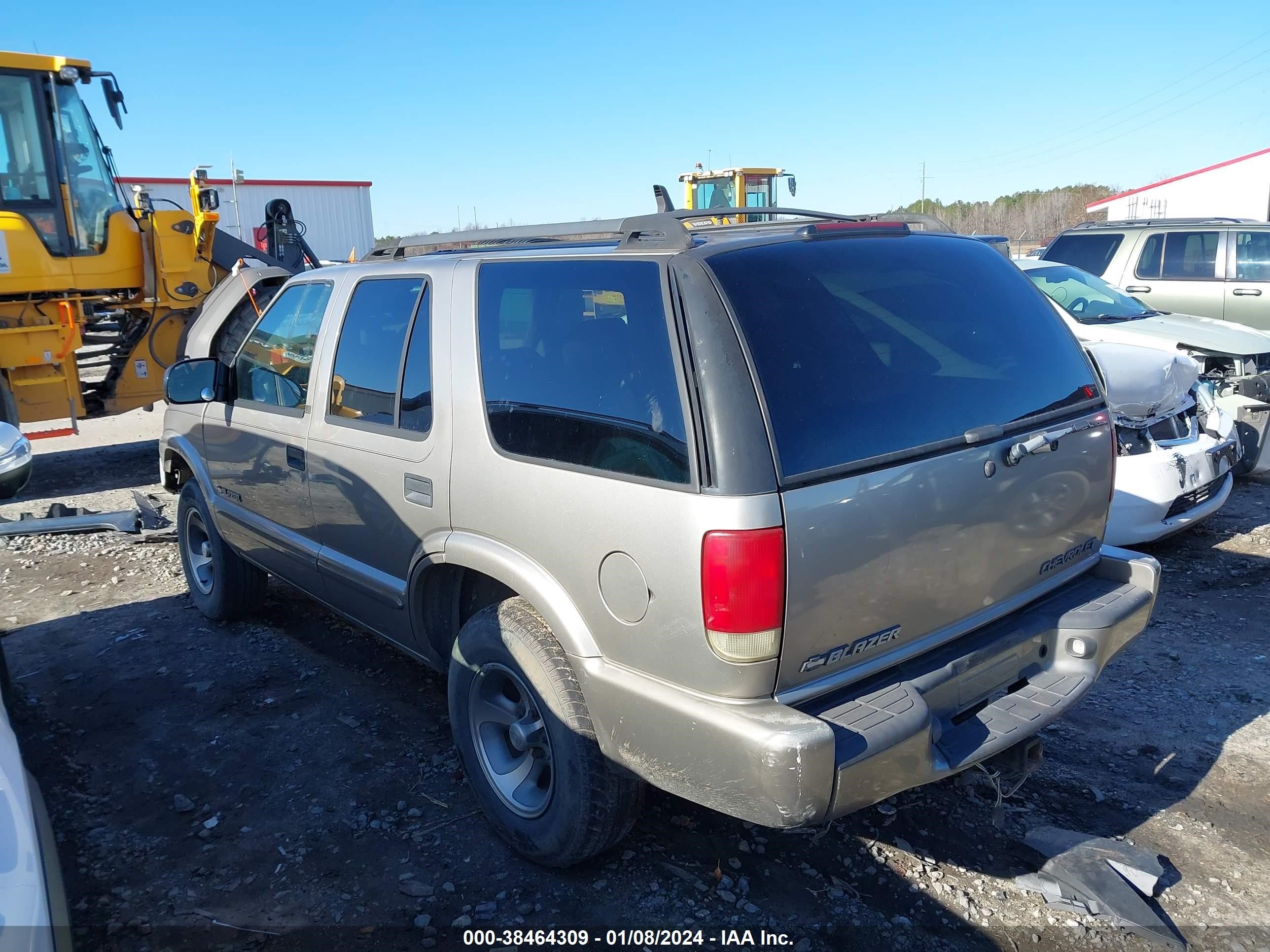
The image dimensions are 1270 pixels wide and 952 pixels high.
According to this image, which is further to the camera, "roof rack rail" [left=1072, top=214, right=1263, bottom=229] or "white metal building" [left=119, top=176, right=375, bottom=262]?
"white metal building" [left=119, top=176, right=375, bottom=262]

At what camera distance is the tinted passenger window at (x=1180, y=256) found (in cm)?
962

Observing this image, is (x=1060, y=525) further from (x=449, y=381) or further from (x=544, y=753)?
(x=449, y=381)

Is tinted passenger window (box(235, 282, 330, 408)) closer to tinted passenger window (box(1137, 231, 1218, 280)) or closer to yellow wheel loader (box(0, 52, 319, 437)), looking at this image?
yellow wheel loader (box(0, 52, 319, 437))

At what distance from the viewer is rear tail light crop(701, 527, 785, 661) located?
2252 mm

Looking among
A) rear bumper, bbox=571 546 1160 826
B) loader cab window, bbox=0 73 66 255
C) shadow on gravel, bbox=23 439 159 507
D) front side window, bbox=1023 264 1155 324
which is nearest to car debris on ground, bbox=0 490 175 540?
shadow on gravel, bbox=23 439 159 507

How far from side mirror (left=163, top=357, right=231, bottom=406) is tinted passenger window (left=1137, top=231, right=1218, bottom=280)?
921 cm

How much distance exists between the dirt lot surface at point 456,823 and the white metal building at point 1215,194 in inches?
1027

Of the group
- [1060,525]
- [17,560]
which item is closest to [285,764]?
[1060,525]

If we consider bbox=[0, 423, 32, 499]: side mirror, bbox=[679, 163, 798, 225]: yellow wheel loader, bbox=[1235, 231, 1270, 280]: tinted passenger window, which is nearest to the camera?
bbox=[0, 423, 32, 499]: side mirror

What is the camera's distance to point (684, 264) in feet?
8.32

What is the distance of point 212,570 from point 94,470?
5629 mm

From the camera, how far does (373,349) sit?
3.63 m

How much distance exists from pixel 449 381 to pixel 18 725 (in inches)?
108

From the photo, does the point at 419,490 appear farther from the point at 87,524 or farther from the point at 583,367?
the point at 87,524
